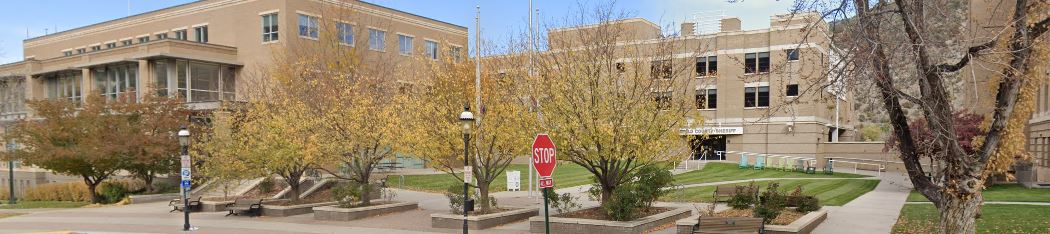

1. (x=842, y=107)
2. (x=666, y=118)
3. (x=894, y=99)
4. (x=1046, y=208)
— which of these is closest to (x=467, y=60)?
(x=666, y=118)

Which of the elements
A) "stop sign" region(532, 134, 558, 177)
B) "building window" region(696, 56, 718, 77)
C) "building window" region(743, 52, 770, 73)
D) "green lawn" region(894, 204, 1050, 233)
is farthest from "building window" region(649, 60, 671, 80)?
"building window" region(696, 56, 718, 77)

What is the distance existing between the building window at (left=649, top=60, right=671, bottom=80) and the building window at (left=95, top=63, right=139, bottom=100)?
3712cm

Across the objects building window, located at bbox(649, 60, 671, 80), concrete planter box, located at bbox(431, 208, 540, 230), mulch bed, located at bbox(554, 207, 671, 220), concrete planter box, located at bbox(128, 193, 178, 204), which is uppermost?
building window, located at bbox(649, 60, 671, 80)

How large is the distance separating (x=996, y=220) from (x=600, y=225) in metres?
9.71

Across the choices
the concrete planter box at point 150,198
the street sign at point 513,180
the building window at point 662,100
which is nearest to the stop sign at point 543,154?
the building window at point 662,100

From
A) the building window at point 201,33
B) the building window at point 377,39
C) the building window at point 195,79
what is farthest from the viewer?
the building window at point 201,33

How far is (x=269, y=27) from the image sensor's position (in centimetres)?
4422

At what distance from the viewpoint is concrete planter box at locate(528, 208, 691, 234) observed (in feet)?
51.7

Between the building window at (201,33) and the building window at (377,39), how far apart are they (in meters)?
11.0

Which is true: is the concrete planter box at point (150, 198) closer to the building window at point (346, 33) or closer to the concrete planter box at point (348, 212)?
the concrete planter box at point (348, 212)

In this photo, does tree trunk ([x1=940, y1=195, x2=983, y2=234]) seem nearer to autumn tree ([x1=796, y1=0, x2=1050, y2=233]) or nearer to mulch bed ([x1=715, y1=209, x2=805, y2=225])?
autumn tree ([x1=796, y1=0, x2=1050, y2=233])

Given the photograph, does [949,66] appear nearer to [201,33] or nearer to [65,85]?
[201,33]

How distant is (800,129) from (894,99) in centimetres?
3724

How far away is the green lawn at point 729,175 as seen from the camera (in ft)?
113
